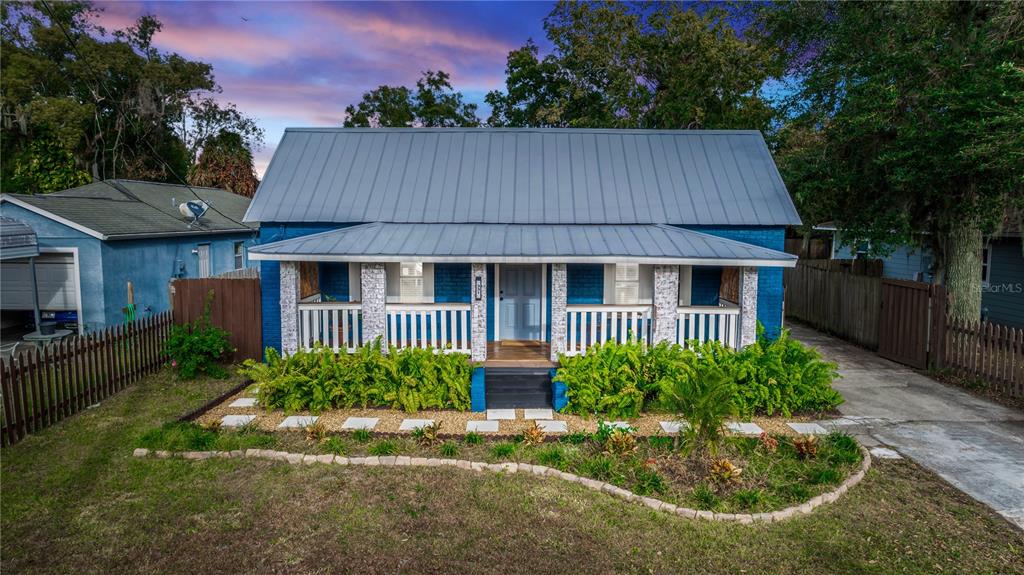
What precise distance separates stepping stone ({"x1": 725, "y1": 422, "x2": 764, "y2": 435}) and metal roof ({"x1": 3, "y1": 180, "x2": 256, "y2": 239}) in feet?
47.1

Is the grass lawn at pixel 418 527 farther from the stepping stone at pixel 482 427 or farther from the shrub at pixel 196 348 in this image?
the shrub at pixel 196 348

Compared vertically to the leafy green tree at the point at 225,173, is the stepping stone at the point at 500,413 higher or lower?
lower

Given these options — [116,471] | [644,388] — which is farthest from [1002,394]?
[116,471]

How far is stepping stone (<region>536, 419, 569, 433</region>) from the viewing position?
8570 millimetres

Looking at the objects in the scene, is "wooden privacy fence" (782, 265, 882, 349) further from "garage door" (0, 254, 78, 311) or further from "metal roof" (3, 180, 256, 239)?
"garage door" (0, 254, 78, 311)

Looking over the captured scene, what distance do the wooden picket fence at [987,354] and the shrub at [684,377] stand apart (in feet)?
11.9

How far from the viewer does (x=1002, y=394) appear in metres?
10.3

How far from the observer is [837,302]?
16.2m

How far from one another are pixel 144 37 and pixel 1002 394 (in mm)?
49599

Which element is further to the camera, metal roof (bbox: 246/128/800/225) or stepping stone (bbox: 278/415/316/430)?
metal roof (bbox: 246/128/800/225)

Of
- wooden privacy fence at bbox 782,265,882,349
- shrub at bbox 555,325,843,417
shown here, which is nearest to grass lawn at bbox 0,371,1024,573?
shrub at bbox 555,325,843,417

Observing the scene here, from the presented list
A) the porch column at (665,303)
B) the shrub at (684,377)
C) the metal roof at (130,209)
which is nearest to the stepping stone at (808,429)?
the shrub at (684,377)

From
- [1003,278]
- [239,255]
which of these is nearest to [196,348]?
[239,255]

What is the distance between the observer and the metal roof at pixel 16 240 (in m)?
12.5
